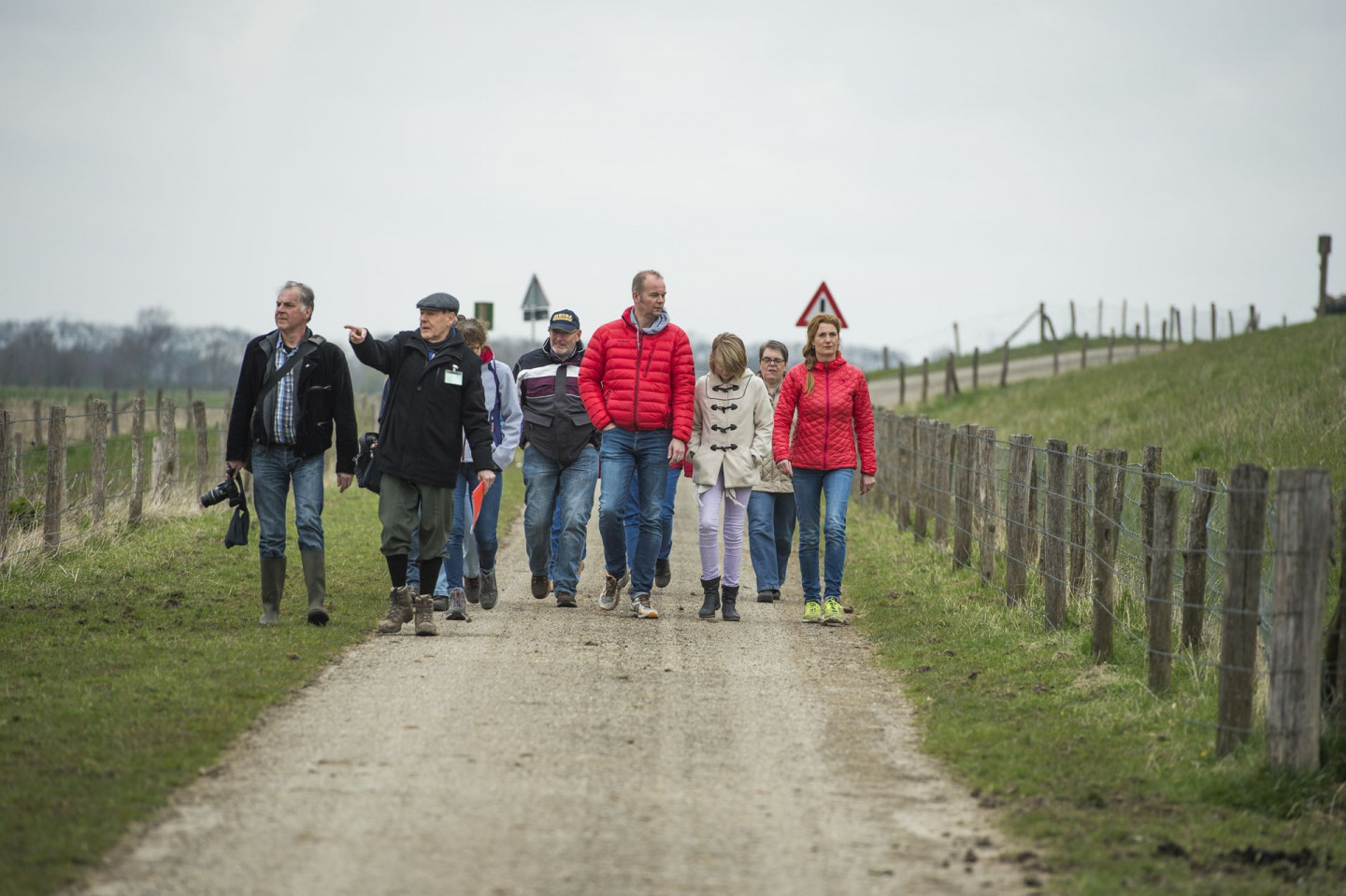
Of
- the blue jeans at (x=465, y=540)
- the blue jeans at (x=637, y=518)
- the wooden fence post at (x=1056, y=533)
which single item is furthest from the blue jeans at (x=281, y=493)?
the wooden fence post at (x=1056, y=533)

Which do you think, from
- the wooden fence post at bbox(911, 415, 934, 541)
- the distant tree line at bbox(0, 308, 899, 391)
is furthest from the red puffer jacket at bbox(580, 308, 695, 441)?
the distant tree line at bbox(0, 308, 899, 391)

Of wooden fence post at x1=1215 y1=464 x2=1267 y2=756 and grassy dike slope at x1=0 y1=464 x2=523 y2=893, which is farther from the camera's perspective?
wooden fence post at x1=1215 y1=464 x2=1267 y2=756

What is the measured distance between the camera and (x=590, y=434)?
9.54m

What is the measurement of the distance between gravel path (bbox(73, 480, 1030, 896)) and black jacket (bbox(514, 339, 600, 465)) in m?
1.96

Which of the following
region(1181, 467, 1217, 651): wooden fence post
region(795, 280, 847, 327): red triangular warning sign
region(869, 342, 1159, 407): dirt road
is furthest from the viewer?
region(869, 342, 1159, 407): dirt road

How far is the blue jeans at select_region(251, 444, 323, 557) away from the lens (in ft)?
27.4

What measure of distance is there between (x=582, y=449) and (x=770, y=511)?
1521 mm

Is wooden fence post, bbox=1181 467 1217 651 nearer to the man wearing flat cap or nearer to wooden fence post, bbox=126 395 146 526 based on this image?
the man wearing flat cap

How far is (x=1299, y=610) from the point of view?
534cm

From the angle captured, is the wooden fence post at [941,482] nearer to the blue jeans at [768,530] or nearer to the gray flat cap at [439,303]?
the blue jeans at [768,530]

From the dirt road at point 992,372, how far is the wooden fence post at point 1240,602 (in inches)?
1410

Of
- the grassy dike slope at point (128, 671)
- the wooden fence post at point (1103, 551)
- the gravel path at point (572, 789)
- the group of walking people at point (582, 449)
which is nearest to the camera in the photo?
the gravel path at point (572, 789)

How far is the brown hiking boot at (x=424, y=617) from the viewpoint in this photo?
8203 millimetres

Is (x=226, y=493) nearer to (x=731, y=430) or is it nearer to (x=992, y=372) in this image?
(x=731, y=430)
